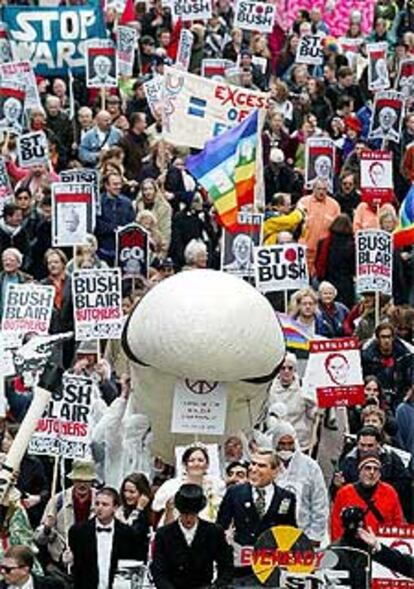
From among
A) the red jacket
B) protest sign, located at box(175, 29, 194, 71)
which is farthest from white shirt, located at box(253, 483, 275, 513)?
protest sign, located at box(175, 29, 194, 71)

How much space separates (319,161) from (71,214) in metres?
3.90

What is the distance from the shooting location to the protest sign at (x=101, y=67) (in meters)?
32.3

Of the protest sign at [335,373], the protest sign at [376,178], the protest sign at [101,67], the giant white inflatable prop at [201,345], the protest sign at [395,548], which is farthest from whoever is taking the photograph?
the protest sign at [101,67]

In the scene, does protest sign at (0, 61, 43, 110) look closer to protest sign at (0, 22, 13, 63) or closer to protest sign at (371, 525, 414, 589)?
protest sign at (0, 22, 13, 63)

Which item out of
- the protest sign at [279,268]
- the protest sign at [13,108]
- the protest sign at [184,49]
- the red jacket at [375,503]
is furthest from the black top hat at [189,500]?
the protest sign at [184,49]

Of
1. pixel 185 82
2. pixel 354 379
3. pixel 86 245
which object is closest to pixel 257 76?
pixel 185 82

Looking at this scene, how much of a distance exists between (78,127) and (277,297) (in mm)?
6874

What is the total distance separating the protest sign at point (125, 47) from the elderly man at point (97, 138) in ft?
8.99

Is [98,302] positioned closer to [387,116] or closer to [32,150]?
[32,150]

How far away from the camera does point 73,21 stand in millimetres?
34094

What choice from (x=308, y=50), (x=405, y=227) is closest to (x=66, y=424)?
(x=405, y=227)

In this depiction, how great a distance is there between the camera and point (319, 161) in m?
29.2

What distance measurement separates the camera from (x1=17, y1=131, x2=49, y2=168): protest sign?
94.7ft

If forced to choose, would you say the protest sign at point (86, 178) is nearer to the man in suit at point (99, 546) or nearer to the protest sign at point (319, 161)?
the protest sign at point (319, 161)
